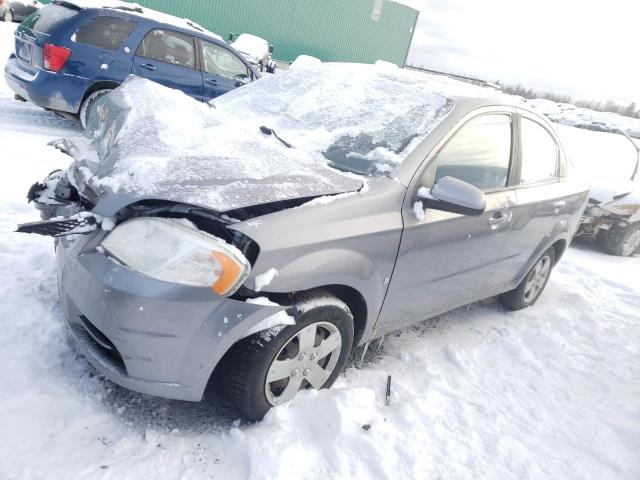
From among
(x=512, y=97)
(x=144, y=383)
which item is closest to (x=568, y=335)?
(x=512, y=97)

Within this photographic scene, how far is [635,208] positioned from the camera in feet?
21.0

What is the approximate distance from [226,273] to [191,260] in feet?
0.46

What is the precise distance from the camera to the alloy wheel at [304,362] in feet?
7.28

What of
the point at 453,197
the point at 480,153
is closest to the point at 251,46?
the point at 480,153

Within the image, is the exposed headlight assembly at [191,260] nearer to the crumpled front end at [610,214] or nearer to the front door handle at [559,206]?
the front door handle at [559,206]

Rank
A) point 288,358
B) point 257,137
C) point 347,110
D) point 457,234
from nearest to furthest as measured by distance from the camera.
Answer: point 288,358 < point 257,137 < point 457,234 < point 347,110

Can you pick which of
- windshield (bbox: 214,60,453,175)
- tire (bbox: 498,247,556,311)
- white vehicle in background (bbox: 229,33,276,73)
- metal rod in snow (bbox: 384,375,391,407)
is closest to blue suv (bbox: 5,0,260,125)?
windshield (bbox: 214,60,453,175)

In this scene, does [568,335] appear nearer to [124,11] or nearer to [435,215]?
[435,215]

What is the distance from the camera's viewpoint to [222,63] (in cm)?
729

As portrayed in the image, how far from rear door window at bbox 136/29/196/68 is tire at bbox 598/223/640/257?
6040mm

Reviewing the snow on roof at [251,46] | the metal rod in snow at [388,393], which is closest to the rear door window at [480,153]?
the metal rod in snow at [388,393]

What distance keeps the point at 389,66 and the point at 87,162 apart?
2.10 m

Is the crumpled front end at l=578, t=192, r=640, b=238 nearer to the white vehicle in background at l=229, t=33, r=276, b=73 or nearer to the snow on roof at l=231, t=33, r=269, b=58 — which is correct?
the white vehicle in background at l=229, t=33, r=276, b=73

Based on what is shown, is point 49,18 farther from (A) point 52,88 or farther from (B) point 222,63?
(B) point 222,63
